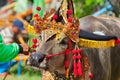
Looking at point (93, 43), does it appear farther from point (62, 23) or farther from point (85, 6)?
point (85, 6)

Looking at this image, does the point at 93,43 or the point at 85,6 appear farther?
the point at 85,6

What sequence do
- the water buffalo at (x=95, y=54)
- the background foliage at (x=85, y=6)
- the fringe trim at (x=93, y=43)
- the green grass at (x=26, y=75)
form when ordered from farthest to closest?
the background foliage at (x=85, y=6) < the green grass at (x=26, y=75) < the fringe trim at (x=93, y=43) < the water buffalo at (x=95, y=54)

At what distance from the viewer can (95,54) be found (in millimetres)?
6258

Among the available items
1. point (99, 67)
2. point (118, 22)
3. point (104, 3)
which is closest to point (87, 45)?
point (99, 67)

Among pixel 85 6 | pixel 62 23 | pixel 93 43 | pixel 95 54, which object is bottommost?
pixel 85 6

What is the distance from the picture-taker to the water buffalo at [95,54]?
18.3 feet

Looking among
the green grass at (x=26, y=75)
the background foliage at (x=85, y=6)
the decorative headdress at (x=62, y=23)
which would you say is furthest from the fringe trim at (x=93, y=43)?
the background foliage at (x=85, y=6)

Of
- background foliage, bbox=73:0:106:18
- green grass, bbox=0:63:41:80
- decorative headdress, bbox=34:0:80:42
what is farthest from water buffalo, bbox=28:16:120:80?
background foliage, bbox=73:0:106:18

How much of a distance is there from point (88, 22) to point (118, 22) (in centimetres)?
65

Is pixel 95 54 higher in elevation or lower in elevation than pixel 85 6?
higher

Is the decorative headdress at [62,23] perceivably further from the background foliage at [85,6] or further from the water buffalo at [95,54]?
the background foliage at [85,6]

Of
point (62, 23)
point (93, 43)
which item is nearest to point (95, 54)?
point (93, 43)

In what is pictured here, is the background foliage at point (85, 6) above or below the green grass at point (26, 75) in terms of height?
above

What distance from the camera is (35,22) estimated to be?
5.75 metres
